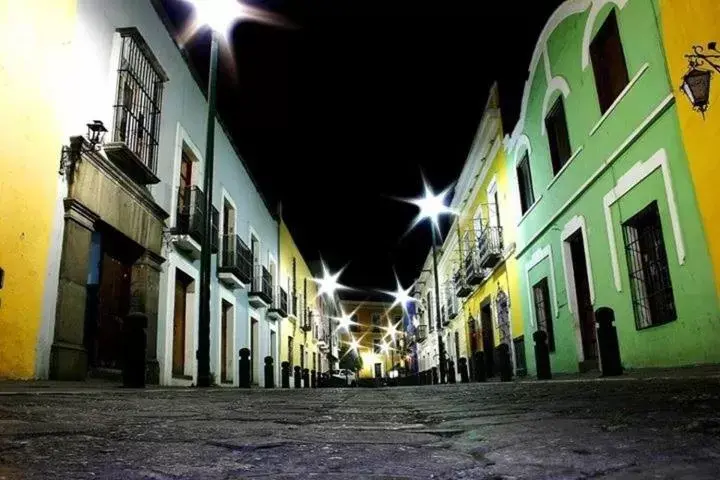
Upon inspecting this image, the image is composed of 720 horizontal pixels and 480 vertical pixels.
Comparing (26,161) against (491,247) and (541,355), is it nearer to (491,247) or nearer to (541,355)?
(541,355)

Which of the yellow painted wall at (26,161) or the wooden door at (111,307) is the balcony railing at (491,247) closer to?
the wooden door at (111,307)

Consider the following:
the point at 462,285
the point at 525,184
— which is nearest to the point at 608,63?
the point at 525,184

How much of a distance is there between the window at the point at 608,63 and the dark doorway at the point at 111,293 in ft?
25.4

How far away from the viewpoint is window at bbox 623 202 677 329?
7.33 m

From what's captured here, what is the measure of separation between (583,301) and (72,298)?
8.57 metres

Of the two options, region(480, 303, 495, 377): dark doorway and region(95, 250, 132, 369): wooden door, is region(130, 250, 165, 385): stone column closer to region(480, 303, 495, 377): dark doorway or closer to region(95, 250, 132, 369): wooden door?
region(95, 250, 132, 369): wooden door

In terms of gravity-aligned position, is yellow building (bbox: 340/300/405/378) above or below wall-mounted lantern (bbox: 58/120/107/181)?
above

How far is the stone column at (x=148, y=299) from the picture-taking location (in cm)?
914

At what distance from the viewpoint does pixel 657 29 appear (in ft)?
22.4

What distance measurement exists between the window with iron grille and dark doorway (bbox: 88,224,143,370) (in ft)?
4.42

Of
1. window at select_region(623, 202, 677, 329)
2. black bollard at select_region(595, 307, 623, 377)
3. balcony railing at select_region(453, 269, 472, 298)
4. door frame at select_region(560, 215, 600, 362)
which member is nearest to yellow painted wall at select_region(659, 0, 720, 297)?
black bollard at select_region(595, 307, 623, 377)

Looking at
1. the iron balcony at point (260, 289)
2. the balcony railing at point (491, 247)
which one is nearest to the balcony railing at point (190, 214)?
the iron balcony at point (260, 289)

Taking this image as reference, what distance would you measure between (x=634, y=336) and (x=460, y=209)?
14432mm

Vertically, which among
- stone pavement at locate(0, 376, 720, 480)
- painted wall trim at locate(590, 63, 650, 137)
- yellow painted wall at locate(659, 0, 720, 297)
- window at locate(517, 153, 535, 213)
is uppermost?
window at locate(517, 153, 535, 213)
